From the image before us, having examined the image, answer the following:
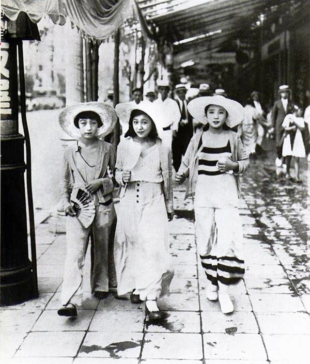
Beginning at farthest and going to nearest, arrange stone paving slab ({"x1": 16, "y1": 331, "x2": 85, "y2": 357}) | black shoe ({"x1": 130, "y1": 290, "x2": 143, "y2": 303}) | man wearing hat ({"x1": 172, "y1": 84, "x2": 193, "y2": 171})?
man wearing hat ({"x1": 172, "y1": 84, "x2": 193, "y2": 171}) < black shoe ({"x1": 130, "y1": 290, "x2": 143, "y2": 303}) < stone paving slab ({"x1": 16, "y1": 331, "x2": 85, "y2": 357})

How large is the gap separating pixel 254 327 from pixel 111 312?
116 cm

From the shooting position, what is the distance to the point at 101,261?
4879 millimetres

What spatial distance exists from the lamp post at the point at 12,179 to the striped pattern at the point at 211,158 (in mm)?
1533

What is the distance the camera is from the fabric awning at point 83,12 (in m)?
4.30

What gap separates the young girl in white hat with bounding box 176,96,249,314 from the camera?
4688mm

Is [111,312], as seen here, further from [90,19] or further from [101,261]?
[90,19]

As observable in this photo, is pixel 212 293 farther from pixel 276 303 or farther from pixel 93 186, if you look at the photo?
pixel 93 186

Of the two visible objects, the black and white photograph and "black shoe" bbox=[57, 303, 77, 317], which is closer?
the black and white photograph

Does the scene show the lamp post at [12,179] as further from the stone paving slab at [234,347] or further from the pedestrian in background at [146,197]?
the stone paving slab at [234,347]

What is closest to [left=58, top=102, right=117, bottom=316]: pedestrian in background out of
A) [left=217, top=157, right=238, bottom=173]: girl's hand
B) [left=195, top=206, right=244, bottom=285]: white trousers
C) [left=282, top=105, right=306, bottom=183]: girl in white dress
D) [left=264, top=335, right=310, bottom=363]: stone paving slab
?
[left=195, top=206, right=244, bottom=285]: white trousers

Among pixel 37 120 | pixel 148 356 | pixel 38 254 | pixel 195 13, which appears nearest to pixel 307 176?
pixel 195 13

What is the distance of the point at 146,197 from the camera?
4.59 meters

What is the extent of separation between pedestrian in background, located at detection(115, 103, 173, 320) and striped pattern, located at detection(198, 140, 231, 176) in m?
0.33

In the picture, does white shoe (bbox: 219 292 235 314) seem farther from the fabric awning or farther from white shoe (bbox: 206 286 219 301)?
the fabric awning
